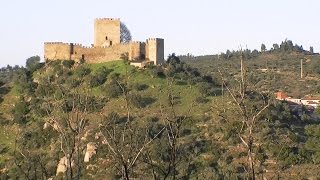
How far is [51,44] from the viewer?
2096 inches

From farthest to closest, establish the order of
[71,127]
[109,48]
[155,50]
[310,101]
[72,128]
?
[310,101]
[109,48]
[155,50]
[72,128]
[71,127]

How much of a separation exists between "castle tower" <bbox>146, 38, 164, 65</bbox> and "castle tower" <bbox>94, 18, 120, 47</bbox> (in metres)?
2.76

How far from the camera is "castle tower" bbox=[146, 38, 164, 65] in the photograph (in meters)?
50.3

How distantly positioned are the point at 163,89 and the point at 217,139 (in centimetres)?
718

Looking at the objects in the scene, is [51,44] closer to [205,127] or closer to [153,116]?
[153,116]

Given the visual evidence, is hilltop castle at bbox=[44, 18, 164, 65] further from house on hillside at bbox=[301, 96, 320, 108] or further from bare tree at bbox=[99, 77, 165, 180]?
bare tree at bbox=[99, 77, 165, 180]

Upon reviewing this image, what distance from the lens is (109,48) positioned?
5191 centimetres

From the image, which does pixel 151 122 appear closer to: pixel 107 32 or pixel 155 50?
pixel 155 50

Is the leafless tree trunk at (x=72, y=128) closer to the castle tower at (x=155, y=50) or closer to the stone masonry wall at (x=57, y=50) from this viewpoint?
the castle tower at (x=155, y=50)

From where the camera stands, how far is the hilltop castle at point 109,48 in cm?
5109

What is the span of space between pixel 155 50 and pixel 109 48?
12.7ft

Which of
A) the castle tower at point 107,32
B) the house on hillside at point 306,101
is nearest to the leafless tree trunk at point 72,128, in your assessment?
the castle tower at point 107,32

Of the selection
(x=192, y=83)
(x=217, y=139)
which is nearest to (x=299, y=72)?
(x=192, y=83)

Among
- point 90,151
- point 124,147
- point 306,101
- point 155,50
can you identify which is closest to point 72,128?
point 124,147
